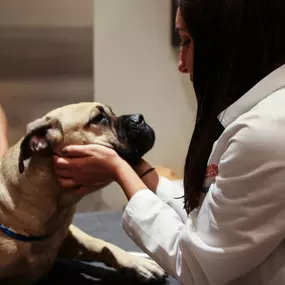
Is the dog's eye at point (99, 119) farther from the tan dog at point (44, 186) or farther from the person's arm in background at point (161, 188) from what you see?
the person's arm in background at point (161, 188)

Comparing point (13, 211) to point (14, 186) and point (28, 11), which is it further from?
point (28, 11)

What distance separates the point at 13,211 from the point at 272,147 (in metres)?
0.79

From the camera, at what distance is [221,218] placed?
0.95m

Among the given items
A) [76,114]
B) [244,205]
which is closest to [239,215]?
[244,205]

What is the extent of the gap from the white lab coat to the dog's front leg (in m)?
0.43

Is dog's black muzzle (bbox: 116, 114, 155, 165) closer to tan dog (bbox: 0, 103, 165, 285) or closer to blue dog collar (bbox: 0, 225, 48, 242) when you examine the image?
tan dog (bbox: 0, 103, 165, 285)

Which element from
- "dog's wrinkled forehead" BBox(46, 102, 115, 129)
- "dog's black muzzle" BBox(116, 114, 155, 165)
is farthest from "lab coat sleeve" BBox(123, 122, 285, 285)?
"dog's wrinkled forehead" BBox(46, 102, 115, 129)

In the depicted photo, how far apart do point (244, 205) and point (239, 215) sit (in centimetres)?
2

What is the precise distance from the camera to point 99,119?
1.49 metres

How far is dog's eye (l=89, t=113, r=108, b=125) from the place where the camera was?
1.47 m

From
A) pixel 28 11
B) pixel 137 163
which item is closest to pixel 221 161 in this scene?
pixel 137 163

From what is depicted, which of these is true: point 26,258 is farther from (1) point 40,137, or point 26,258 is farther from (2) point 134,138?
(2) point 134,138

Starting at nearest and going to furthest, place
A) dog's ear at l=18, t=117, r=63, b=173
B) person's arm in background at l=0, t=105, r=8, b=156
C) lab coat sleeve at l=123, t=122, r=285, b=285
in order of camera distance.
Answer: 1. lab coat sleeve at l=123, t=122, r=285, b=285
2. dog's ear at l=18, t=117, r=63, b=173
3. person's arm in background at l=0, t=105, r=8, b=156

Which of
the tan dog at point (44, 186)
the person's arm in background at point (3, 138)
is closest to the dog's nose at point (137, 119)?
the tan dog at point (44, 186)
